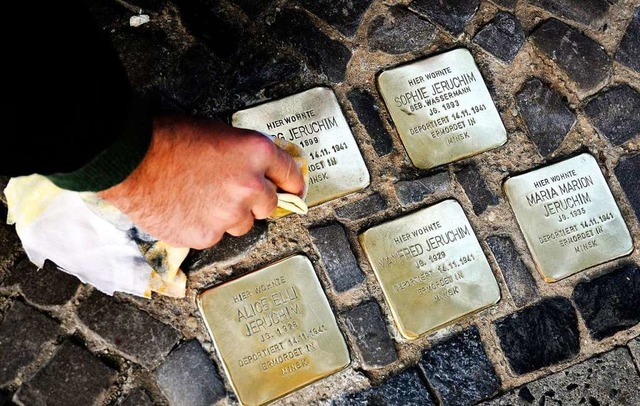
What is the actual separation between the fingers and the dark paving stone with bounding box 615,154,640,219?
1112 millimetres

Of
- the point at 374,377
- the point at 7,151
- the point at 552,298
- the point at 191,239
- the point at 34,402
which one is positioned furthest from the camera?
the point at 552,298

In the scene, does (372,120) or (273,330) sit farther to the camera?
(372,120)

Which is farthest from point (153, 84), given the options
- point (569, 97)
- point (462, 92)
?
point (569, 97)

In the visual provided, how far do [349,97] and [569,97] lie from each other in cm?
74

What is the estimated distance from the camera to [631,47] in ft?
6.86

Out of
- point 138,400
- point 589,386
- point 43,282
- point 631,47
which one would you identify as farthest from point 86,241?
point 631,47

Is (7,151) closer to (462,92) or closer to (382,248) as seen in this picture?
(382,248)

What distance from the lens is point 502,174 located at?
1.97 metres

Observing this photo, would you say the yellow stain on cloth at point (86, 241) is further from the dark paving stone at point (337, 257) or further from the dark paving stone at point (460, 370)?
the dark paving stone at point (460, 370)

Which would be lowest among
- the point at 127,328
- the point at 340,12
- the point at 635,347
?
the point at 127,328

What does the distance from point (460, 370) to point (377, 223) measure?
0.50 metres

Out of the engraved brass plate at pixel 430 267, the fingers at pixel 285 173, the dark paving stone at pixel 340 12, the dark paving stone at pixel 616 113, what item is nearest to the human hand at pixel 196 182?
the fingers at pixel 285 173

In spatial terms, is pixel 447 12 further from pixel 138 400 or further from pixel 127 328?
pixel 138 400

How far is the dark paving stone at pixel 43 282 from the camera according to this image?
1.73m
